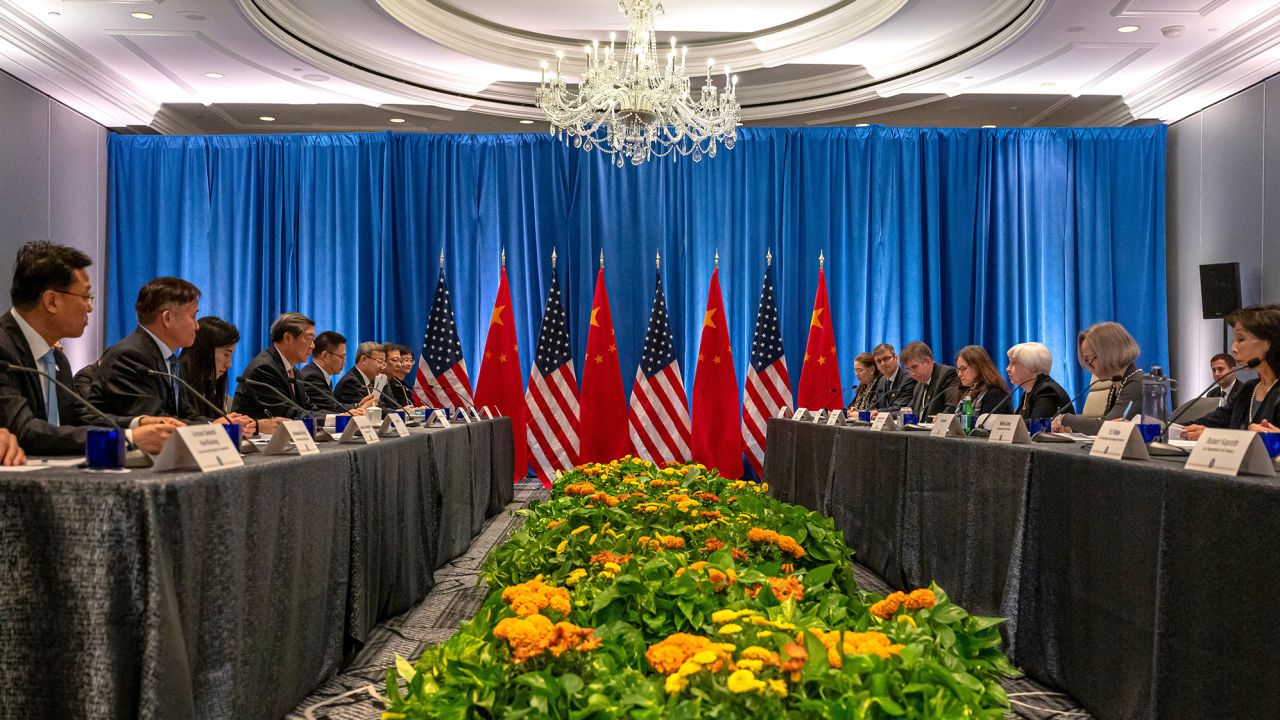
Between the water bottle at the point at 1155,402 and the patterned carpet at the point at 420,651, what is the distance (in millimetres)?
701

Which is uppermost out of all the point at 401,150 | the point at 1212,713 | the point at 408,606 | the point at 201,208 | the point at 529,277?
the point at 401,150

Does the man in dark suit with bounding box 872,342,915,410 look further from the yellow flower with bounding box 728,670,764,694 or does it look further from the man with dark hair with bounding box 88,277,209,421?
the yellow flower with bounding box 728,670,764,694

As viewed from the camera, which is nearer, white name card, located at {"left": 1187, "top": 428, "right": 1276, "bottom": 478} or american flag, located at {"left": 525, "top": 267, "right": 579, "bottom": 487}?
white name card, located at {"left": 1187, "top": 428, "right": 1276, "bottom": 478}

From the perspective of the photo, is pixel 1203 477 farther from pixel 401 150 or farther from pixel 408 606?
pixel 401 150

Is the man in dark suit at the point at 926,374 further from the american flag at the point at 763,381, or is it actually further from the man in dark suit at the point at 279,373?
the man in dark suit at the point at 279,373

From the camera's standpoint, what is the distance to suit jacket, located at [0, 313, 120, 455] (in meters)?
2.41

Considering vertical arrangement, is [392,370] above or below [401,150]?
below

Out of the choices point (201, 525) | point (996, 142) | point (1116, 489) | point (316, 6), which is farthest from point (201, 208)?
point (1116, 489)

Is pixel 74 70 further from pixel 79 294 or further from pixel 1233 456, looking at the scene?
pixel 1233 456

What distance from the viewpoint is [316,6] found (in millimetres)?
6270

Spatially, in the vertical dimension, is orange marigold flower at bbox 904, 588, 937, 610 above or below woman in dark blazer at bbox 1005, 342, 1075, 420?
below

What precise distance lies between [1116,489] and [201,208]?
808 cm

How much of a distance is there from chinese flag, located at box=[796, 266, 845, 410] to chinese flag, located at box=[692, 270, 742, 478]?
0.59 m

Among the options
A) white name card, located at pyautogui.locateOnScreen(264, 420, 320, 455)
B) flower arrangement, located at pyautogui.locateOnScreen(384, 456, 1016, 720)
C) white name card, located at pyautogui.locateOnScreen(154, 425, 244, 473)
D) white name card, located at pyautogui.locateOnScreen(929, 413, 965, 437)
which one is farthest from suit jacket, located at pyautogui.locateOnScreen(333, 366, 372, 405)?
flower arrangement, located at pyautogui.locateOnScreen(384, 456, 1016, 720)
